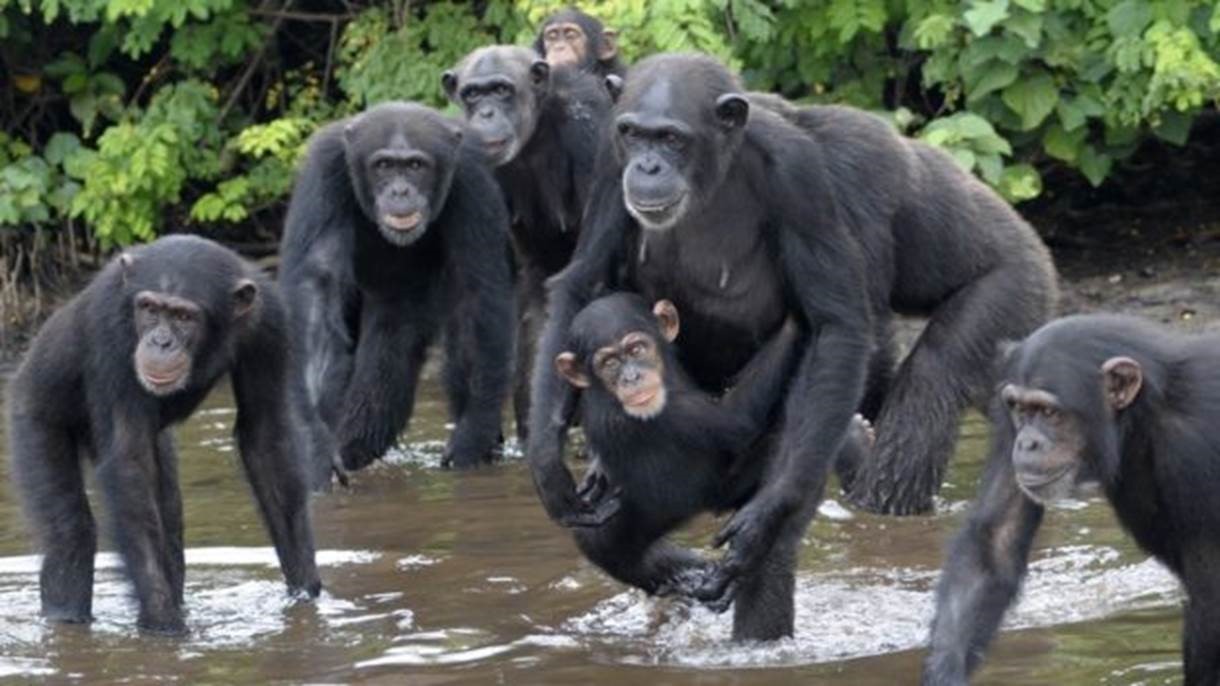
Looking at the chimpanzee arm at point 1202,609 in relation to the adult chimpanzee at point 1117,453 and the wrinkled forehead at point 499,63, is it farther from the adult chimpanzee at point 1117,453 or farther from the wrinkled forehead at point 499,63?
the wrinkled forehead at point 499,63

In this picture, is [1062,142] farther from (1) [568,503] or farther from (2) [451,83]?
(1) [568,503]

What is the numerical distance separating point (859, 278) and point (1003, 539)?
1265 millimetres

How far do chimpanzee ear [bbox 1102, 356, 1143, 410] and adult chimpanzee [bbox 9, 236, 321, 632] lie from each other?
331cm

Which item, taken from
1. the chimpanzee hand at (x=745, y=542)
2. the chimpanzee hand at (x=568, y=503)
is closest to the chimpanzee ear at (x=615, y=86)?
the chimpanzee hand at (x=568, y=503)

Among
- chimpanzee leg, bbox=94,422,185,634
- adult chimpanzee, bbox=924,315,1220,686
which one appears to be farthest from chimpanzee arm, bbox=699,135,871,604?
chimpanzee leg, bbox=94,422,185,634

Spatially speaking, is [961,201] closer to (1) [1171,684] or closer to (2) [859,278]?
(2) [859,278]

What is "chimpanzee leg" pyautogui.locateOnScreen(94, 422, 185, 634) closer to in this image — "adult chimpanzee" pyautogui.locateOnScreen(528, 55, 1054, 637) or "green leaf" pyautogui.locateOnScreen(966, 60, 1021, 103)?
"adult chimpanzee" pyautogui.locateOnScreen(528, 55, 1054, 637)

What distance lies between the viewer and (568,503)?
29.6 ft

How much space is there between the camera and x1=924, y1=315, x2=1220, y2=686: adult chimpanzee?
7855 millimetres

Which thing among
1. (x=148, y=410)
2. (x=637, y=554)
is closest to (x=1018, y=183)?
(x=637, y=554)

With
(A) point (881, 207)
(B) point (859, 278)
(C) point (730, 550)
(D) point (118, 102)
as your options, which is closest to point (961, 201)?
(A) point (881, 207)

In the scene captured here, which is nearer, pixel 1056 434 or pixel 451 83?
pixel 1056 434

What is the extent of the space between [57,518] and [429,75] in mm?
6811

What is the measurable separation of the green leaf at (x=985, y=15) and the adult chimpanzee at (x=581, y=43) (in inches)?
71.3
